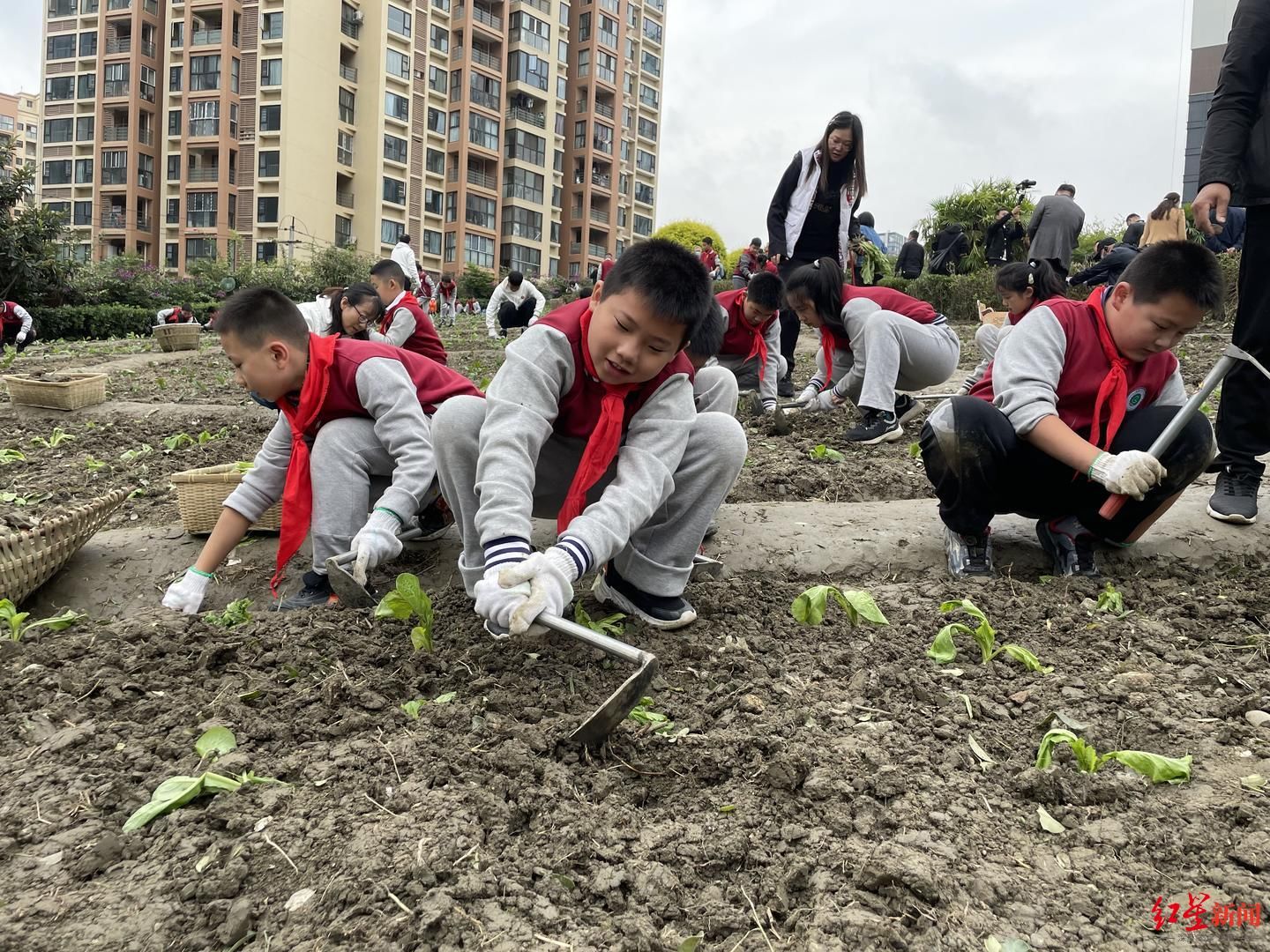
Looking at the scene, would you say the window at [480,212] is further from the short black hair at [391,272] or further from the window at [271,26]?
the short black hair at [391,272]

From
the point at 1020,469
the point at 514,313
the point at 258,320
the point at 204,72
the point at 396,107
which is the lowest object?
the point at 1020,469

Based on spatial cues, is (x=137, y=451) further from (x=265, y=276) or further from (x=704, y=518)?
(x=265, y=276)

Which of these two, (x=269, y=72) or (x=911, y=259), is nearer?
(x=911, y=259)

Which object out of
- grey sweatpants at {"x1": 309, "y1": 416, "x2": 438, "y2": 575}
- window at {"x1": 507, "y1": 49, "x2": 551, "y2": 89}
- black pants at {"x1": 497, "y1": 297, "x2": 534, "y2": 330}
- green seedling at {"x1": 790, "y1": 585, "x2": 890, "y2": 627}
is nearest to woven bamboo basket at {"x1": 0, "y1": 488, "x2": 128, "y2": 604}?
grey sweatpants at {"x1": 309, "y1": 416, "x2": 438, "y2": 575}

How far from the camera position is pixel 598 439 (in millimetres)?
2418

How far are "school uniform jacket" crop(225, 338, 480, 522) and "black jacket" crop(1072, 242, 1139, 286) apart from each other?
901 centimetres

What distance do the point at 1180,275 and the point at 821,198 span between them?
3732mm

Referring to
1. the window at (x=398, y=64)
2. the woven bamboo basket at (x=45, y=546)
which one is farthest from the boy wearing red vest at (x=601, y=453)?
the window at (x=398, y=64)

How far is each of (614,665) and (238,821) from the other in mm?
954

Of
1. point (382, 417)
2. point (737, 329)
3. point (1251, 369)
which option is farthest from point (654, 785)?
point (737, 329)

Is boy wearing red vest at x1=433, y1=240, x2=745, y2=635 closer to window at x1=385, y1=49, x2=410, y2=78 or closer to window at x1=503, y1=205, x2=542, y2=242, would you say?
window at x1=385, y1=49, x2=410, y2=78

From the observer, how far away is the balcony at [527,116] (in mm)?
47406

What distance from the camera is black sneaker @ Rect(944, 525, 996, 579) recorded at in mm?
3092

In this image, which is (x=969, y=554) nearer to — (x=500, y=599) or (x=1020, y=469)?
(x=1020, y=469)
